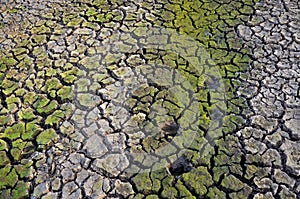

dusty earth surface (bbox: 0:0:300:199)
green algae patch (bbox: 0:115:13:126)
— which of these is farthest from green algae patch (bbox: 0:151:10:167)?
green algae patch (bbox: 0:115:13:126)

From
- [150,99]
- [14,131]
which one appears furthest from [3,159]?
[150,99]

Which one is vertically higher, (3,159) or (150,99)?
(150,99)

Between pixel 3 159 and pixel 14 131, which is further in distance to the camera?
pixel 14 131

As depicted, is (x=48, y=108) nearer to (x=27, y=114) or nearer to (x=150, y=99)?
(x=27, y=114)

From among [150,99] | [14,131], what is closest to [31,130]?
[14,131]

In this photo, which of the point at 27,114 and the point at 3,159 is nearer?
the point at 3,159

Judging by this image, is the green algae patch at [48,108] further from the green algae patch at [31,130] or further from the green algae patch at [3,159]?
the green algae patch at [3,159]

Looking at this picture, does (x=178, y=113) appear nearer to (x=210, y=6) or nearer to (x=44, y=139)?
(x=44, y=139)

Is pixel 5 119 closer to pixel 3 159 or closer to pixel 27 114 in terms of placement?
pixel 27 114

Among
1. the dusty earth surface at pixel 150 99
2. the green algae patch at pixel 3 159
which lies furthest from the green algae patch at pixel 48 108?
the green algae patch at pixel 3 159

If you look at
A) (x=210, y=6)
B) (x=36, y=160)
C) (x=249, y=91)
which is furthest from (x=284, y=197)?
(x=210, y=6)
